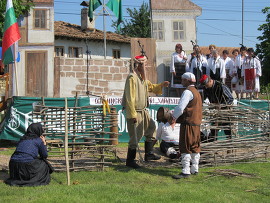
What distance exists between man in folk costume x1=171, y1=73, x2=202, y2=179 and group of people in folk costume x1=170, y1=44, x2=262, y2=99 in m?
6.91

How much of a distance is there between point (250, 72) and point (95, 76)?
6134 mm

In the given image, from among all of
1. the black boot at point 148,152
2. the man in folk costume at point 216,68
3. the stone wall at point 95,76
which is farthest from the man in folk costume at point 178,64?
the black boot at point 148,152

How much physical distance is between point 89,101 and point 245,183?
6089 mm

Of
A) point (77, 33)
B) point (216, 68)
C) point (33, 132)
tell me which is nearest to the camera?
point (33, 132)

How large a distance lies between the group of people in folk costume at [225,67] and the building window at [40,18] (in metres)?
7.40

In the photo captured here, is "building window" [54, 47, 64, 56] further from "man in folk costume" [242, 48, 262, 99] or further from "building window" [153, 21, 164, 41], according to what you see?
"man in folk costume" [242, 48, 262, 99]

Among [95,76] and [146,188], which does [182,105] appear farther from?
[95,76]

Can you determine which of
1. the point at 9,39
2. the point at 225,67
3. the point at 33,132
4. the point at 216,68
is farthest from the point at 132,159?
the point at 225,67

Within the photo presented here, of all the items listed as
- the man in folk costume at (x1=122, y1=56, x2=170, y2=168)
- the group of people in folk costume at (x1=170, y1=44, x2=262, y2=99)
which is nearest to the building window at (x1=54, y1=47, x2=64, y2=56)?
the group of people in folk costume at (x1=170, y1=44, x2=262, y2=99)

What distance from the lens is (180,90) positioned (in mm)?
16391

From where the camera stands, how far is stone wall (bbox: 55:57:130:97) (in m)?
18.6

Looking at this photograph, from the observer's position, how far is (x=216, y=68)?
15.0 meters

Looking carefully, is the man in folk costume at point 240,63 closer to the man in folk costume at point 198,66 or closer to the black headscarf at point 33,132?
the man in folk costume at point 198,66

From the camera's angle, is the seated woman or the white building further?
the white building
